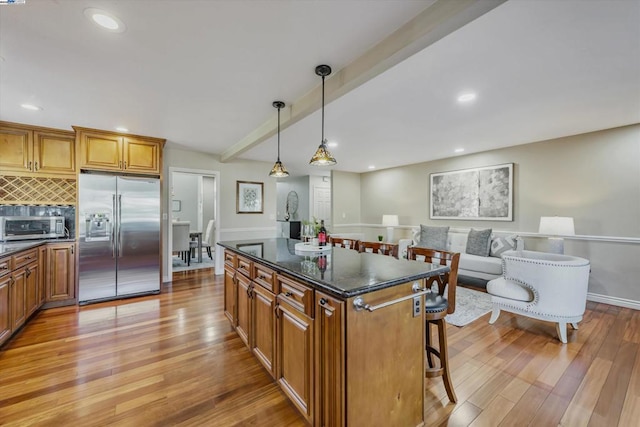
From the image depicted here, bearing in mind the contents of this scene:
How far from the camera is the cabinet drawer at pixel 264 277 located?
6.10ft

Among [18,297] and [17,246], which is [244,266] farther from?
[17,246]

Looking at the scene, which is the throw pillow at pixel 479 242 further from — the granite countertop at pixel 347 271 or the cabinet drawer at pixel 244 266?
the cabinet drawer at pixel 244 266

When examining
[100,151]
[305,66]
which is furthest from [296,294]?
[100,151]

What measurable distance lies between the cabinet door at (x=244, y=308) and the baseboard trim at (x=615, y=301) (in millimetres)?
4764

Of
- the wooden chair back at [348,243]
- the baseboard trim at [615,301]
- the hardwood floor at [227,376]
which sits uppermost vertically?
the wooden chair back at [348,243]

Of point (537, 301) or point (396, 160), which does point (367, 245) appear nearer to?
point (537, 301)

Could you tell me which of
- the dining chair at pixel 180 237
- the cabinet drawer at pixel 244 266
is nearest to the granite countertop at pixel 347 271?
the cabinet drawer at pixel 244 266

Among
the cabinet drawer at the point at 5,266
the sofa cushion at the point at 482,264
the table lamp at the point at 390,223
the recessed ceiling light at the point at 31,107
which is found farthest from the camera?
the table lamp at the point at 390,223

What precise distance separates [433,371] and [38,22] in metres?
3.35

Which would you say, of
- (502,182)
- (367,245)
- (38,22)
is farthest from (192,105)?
(502,182)

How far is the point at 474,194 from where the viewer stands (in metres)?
5.05

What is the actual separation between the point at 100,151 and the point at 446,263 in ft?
15.2

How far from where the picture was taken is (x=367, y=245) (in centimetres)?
274

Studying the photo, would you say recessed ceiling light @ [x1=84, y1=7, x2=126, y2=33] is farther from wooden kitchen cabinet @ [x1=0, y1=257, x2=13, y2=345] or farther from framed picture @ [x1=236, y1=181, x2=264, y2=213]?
framed picture @ [x1=236, y1=181, x2=264, y2=213]
